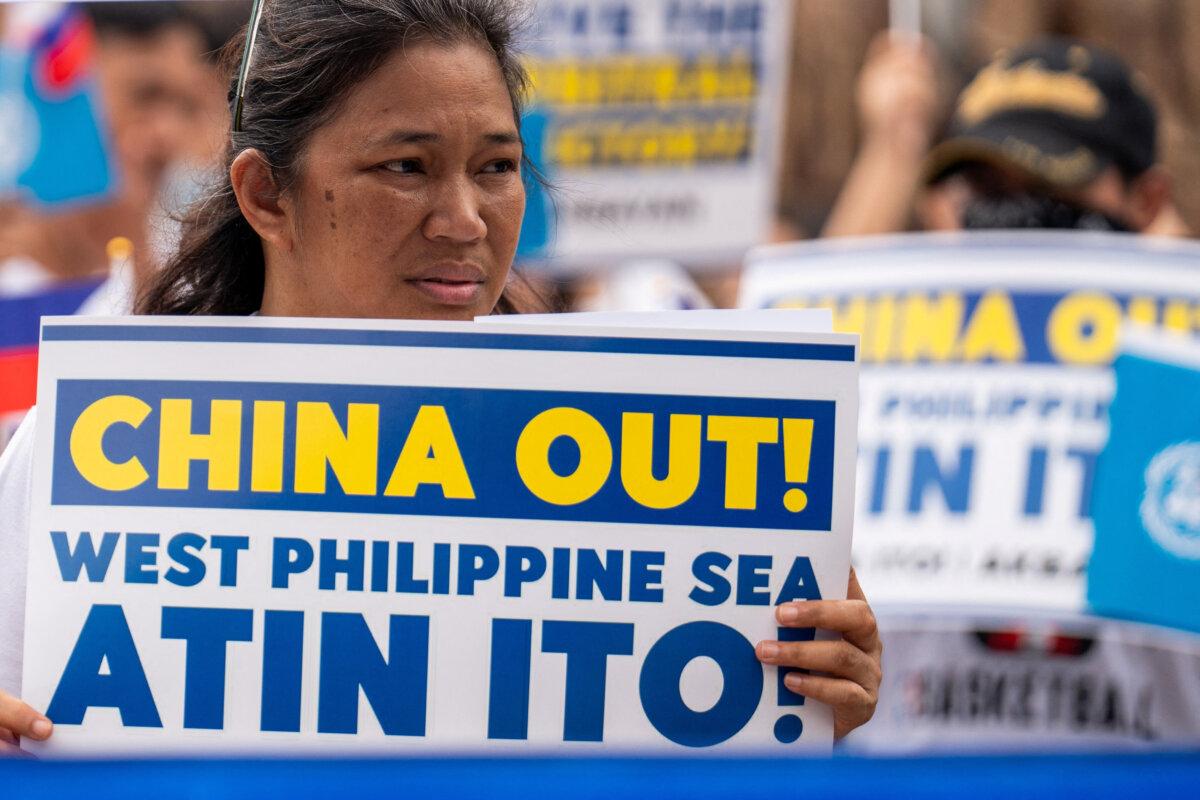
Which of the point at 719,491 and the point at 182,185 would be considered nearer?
the point at 719,491

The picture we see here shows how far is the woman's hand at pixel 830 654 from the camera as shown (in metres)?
1.99

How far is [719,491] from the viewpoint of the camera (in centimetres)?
203

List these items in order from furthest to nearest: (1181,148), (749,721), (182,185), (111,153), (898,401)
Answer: (1181,148)
(111,153)
(182,185)
(898,401)
(749,721)

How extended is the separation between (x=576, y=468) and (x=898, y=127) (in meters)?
5.53

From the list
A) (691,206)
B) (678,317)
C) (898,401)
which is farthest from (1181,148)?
(678,317)

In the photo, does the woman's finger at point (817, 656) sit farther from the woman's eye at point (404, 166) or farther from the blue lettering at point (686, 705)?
the woman's eye at point (404, 166)

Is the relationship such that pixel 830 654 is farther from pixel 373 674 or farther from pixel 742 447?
pixel 373 674

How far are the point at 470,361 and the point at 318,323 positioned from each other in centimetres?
18

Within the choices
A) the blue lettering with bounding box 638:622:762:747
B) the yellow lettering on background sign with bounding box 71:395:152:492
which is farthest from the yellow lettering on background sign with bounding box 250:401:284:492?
the blue lettering with bounding box 638:622:762:747

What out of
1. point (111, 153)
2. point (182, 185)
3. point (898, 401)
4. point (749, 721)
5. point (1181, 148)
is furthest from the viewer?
point (1181, 148)

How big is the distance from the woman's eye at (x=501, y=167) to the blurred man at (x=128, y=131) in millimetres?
3383

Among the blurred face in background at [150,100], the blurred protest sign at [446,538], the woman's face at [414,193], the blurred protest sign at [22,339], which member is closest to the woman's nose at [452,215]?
the woman's face at [414,193]

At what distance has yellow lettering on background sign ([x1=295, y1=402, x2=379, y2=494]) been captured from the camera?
6.64 ft

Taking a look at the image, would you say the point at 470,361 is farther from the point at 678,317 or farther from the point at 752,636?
the point at 752,636
